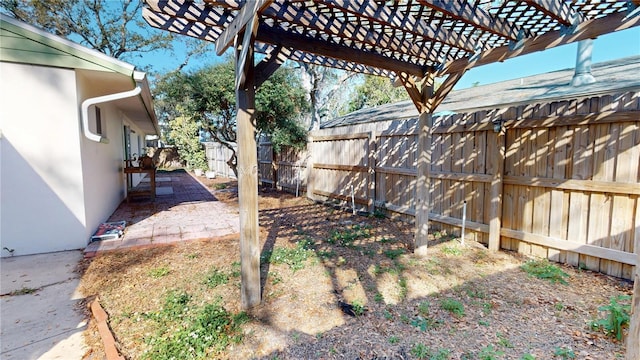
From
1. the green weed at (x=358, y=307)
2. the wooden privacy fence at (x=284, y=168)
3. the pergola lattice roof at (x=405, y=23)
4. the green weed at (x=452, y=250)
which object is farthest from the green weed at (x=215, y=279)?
the wooden privacy fence at (x=284, y=168)

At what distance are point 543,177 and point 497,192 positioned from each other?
562 mm

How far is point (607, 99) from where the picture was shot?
3283mm

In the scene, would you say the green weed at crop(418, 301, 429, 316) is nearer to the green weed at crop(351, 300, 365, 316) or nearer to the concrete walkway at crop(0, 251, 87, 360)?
the green weed at crop(351, 300, 365, 316)

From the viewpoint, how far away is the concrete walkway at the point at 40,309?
7.09ft

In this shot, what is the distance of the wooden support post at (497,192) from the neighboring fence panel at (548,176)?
0.03 meters

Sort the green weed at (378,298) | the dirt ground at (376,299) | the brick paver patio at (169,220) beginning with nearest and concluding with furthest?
the dirt ground at (376,299), the green weed at (378,298), the brick paver patio at (169,220)

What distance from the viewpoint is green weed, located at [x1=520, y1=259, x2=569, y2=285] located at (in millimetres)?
3355

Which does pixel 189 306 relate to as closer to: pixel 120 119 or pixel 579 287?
pixel 579 287

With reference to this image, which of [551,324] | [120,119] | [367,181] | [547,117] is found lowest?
[551,324]

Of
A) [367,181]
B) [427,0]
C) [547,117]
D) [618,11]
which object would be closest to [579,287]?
[547,117]

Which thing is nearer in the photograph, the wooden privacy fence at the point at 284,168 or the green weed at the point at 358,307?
→ the green weed at the point at 358,307

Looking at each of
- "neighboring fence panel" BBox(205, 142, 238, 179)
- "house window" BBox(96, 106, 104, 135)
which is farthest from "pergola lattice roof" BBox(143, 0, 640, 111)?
"neighboring fence panel" BBox(205, 142, 238, 179)

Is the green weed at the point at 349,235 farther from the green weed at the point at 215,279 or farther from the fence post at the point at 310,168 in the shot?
the fence post at the point at 310,168

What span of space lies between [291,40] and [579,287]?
3.97m
